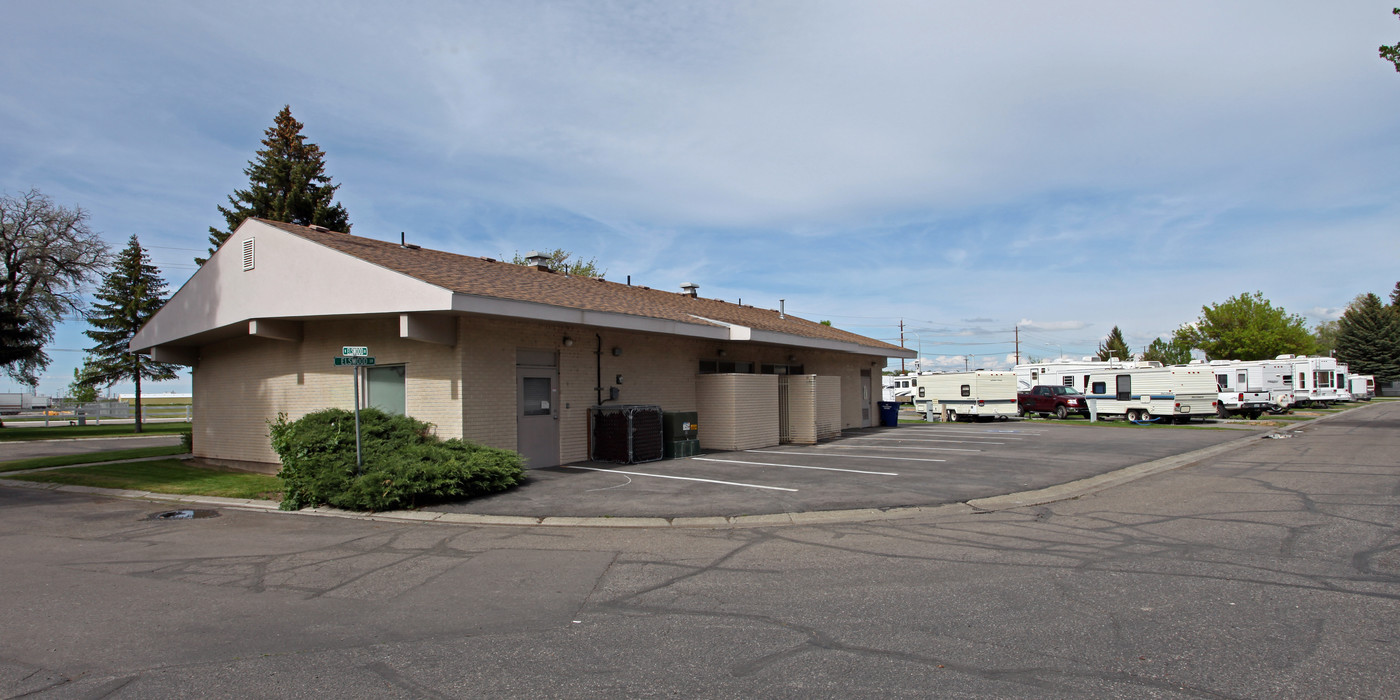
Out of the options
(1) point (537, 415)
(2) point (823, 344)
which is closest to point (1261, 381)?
(2) point (823, 344)

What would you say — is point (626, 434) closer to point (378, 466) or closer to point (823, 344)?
point (378, 466)

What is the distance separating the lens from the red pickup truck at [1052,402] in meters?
35.6

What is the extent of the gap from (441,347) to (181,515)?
15.4ft

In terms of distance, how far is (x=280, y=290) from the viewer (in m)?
15.1

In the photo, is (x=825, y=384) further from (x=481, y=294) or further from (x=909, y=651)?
(x=909, y=651)

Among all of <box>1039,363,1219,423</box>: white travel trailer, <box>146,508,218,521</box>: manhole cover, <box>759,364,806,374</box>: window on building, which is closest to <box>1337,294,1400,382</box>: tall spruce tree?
<box>1039,363,1219,423</box>: white travel trailer

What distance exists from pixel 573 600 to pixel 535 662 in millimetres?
1492

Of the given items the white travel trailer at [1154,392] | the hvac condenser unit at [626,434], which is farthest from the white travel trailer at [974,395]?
the hvac condenser unit at [626,434]

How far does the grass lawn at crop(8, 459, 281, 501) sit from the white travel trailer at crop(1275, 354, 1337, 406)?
161 feet

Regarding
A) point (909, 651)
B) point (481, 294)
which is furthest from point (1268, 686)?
point (481, 294)

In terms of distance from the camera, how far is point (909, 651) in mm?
4863

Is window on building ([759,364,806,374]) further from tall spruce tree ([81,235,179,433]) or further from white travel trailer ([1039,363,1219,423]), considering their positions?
tall spruce tree ([81,235,179,433])

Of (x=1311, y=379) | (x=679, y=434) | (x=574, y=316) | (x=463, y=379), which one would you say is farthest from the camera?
(x=1311, y=379)

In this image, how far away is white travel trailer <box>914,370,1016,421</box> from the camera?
114ft
